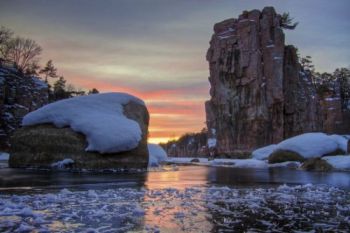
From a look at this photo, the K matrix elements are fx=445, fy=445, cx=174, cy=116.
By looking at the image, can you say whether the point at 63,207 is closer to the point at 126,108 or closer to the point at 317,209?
the point at 317,209

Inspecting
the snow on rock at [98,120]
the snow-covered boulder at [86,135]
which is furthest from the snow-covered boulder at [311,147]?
the snow on rock at [98,120]

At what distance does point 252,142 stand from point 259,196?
6518 cm

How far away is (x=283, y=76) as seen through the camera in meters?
76.6

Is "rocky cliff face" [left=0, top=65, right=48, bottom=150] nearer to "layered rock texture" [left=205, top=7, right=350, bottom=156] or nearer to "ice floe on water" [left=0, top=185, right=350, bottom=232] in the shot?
"layered rock texture" [left=205, top=7, right=350, bottom=156]

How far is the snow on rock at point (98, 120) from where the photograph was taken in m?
23.1

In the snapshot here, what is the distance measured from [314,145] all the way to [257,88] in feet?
130

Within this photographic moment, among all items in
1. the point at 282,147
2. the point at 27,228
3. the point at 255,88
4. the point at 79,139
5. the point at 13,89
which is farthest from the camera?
the point at 255,88

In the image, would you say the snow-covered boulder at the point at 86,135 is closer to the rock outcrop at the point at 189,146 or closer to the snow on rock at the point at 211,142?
the snow on rock at the point at 211,142

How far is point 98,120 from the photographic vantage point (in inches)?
944

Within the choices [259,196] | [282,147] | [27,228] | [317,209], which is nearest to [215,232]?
[27,228]

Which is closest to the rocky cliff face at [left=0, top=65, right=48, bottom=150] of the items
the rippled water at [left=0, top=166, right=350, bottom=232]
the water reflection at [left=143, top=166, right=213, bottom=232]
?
the rippled water at [left=0, top=166, right=350, bottom=232]

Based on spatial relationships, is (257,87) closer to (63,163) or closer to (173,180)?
(63,163)

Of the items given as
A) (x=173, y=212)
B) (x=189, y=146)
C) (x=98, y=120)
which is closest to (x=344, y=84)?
(x=189, y=146)

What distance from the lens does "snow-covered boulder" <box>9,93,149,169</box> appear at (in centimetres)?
2341
